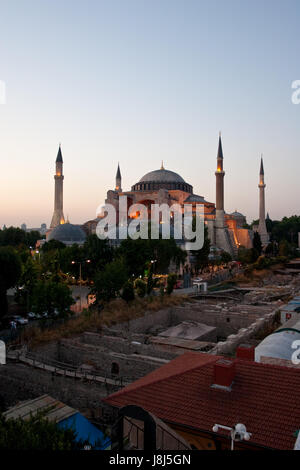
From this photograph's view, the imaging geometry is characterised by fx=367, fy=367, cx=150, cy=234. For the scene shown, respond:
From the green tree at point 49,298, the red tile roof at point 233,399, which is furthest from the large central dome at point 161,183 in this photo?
the red tile roof at point 233,399

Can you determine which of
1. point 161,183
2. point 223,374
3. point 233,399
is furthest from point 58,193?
point 233,399

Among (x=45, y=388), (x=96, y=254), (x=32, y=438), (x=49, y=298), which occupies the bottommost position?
(x=45, y=388)

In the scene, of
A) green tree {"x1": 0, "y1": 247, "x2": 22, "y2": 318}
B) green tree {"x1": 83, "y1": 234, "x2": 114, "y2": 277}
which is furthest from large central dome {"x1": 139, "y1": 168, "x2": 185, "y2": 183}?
green tree {"x1": 0, "y1": 247, "x2": 22, "y2": 318}

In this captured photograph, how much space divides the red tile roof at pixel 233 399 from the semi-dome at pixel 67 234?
3886 centimetres

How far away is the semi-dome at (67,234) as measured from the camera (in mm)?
Result: 46125

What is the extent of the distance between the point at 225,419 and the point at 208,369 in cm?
155

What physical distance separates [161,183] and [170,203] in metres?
7.90

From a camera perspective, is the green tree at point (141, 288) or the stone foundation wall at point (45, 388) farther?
the green tree at point (141, 288)

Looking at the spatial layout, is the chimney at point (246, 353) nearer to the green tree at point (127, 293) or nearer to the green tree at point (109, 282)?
the green tree at point (127, 293)

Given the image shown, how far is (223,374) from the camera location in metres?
7.36

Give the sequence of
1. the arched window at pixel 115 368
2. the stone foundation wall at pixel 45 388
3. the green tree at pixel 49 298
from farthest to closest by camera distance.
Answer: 1. the green tree at pixel 49 298
2. the arched window at pixel 115 368
3. the stone foundation wall at pixel 45 388

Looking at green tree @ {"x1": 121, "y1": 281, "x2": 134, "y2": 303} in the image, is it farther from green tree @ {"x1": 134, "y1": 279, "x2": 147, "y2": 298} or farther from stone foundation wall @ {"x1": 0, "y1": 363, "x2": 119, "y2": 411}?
stone foundation wall @ {"x1": 0, "y1": 363, "x2": 119, "y2": 411}

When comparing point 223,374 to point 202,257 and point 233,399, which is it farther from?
point 202,257

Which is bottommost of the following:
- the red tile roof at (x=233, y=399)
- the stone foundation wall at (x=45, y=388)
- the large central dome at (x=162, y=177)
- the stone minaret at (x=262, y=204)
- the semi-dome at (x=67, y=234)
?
the stone foundation wall at (x=45, y=388)
